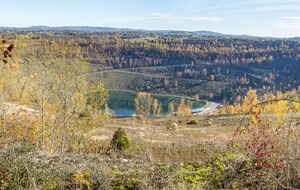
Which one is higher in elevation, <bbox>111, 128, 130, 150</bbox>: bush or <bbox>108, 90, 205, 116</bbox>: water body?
<bbox>111, 128, 130, 150</bbox>: bush

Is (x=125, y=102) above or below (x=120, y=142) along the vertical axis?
below

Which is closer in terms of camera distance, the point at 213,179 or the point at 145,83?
the point at 213,179

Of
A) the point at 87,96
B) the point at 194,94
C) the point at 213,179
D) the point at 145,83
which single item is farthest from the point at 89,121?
the point at 145,83

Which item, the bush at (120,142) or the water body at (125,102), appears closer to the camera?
the bush at (120,142)

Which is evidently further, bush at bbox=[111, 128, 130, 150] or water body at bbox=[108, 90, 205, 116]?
water body at bbox=[108, 90, 205, 116]

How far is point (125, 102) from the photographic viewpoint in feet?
531

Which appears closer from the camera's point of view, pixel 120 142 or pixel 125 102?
pixel 120 142

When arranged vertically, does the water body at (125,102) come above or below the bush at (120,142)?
below

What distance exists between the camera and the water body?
140125 mm

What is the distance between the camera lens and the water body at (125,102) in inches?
5517

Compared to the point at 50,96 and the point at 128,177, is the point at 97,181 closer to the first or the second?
the point at 128,177

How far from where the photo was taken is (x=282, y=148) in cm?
609

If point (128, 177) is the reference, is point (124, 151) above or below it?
below

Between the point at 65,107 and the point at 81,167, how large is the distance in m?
11.6
